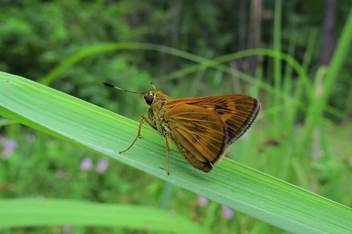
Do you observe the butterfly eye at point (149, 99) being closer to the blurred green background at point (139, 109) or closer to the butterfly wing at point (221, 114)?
the butterfly wing at point (221, 114)

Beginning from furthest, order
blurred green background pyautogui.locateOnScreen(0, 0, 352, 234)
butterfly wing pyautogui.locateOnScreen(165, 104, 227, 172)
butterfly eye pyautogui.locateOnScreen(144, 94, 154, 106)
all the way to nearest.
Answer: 1. blurred green background pyautogui.locateOnScreen(0, 0, 352, 234)
2. butterfly eye pyautogui.locateOnScreen(144, 94, 154, 106)
3. butterfly wing pyautogui.locateOnScreen(165, 104, 227, 172)

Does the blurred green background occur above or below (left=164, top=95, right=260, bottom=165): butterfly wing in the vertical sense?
below

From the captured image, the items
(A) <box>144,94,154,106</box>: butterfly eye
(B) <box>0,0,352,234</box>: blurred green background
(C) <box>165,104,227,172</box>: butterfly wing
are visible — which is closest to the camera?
(C) <box>165,104,227,172</box>: butterfly wing

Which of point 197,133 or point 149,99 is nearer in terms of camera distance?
point 197,133

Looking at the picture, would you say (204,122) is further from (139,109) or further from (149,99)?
(139,109)

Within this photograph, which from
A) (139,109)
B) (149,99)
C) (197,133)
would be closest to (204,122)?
(197,133)

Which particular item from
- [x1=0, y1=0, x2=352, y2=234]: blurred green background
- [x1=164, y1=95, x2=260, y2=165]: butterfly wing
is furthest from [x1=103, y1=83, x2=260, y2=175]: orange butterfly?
[x1=0, y1=0, x2=352, y2=234]: blurred green background

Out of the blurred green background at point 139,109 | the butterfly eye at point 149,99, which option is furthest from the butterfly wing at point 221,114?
the blurred green background at point 139,109

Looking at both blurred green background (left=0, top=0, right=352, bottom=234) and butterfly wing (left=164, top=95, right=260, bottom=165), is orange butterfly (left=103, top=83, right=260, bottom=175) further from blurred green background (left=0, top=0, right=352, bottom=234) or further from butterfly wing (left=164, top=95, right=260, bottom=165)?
blurred green background (left=0, top=0, right=352, bottom=234)
